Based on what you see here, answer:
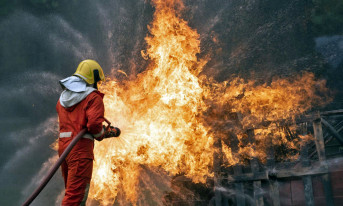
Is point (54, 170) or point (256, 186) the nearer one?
point (54, 170)

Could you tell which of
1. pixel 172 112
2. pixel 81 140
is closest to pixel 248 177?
pixel 172 112

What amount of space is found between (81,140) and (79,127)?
7.0 inches

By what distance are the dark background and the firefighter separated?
177 inches

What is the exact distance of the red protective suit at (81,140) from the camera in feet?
10.8

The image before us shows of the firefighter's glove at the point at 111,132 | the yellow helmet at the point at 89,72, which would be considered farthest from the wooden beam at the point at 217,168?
the yellow helmet at the point at 89,72

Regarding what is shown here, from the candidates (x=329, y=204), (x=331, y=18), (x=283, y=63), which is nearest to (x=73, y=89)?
(x=329, y=204)

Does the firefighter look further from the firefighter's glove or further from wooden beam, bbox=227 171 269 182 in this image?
wooden beam, bbox=227 171 269 182

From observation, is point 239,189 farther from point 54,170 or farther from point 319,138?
point 54,170

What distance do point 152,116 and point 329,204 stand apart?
3499 mm

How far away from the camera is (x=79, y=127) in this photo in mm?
3543

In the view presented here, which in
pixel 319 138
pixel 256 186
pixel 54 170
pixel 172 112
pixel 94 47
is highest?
pixel 94 47

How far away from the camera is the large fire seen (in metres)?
5.33

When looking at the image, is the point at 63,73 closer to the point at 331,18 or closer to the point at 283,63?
the point at 283,63

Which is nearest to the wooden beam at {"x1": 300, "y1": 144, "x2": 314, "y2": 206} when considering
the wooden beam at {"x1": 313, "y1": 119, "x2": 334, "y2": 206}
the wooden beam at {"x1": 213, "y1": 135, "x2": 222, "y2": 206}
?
the wooden beam at {"x1": 313, "y1": 119, "x2": 334, "y2": 206}
